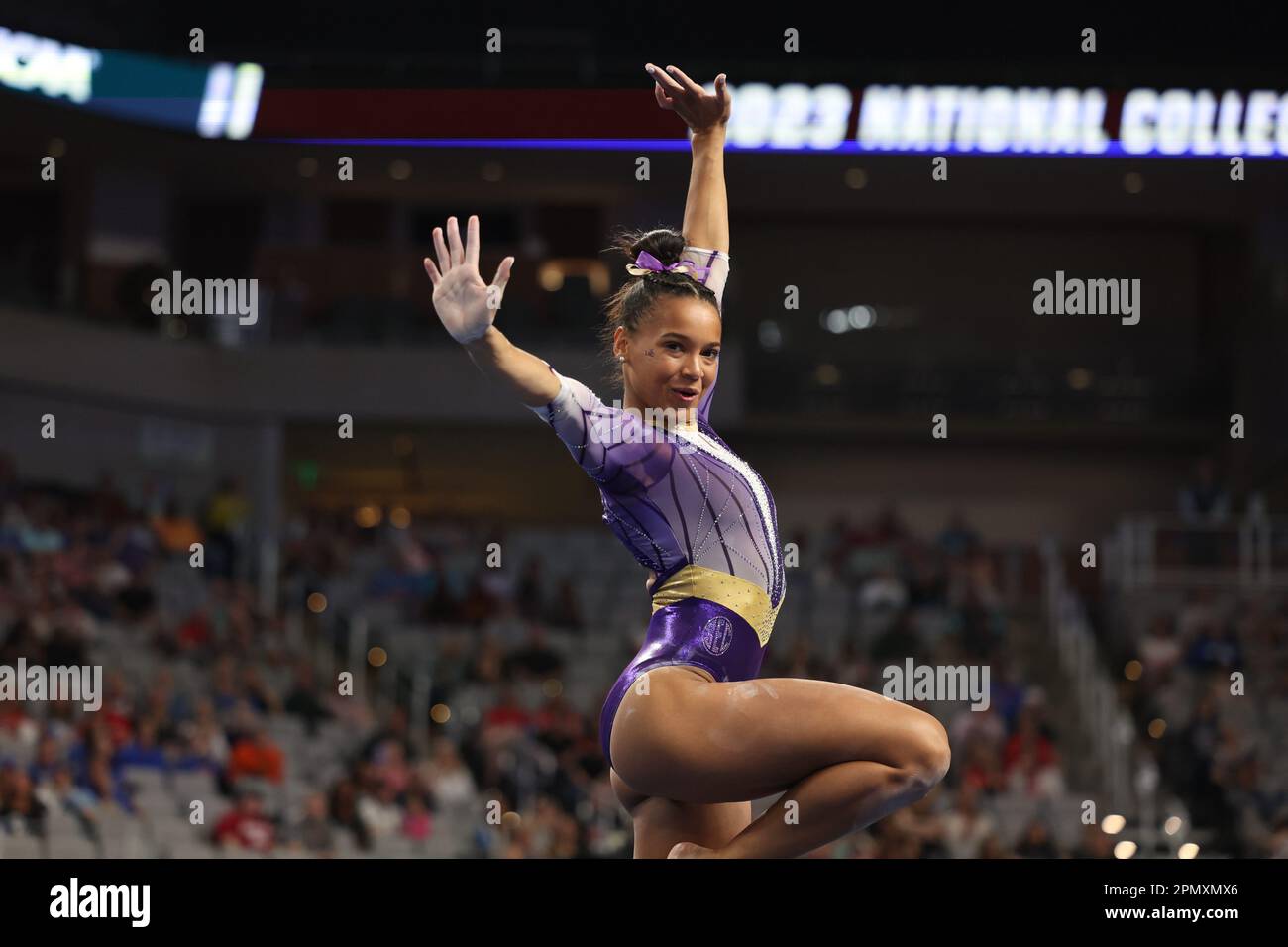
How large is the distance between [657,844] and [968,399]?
14.9m

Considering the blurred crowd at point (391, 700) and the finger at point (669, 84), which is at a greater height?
the finger at point (669, 84)

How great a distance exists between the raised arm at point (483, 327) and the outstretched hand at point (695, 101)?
0.96 m

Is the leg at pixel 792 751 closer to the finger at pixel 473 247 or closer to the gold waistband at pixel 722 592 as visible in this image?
the gold waistband at pixel 722 592

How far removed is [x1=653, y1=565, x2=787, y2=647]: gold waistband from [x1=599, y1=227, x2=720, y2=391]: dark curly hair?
57cm

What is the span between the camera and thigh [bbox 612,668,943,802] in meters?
3.48

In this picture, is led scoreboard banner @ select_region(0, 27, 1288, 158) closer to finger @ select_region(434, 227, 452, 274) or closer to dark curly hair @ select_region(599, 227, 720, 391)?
dark curly hair @ select_region(599, 227, 720, 391)

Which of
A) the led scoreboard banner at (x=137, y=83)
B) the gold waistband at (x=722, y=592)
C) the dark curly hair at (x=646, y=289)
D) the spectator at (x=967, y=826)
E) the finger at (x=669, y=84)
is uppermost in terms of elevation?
the led scoreboard banner at (x=137, y=83)

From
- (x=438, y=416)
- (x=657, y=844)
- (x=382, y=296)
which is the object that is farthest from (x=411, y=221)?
(x=657, y=844)

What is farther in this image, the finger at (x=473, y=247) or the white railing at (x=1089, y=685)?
the white railing at (x=1089, y=685)

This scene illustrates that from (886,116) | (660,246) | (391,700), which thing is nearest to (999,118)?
(886,116)

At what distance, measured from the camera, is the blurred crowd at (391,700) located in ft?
33.6

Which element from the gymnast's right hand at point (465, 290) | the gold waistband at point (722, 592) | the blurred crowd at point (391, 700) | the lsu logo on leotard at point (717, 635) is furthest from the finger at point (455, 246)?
A: the blurred crowd at point (391, 700)

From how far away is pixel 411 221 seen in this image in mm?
20344

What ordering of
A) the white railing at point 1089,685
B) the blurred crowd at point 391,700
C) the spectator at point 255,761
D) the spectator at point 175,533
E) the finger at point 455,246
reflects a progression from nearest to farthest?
1. the finger at point 455,246
2. the blurred crowd at point 391,700
3. the spectator at point 255,761
4. the white railing at point 1089,685
5. the spectator at point 175,533
